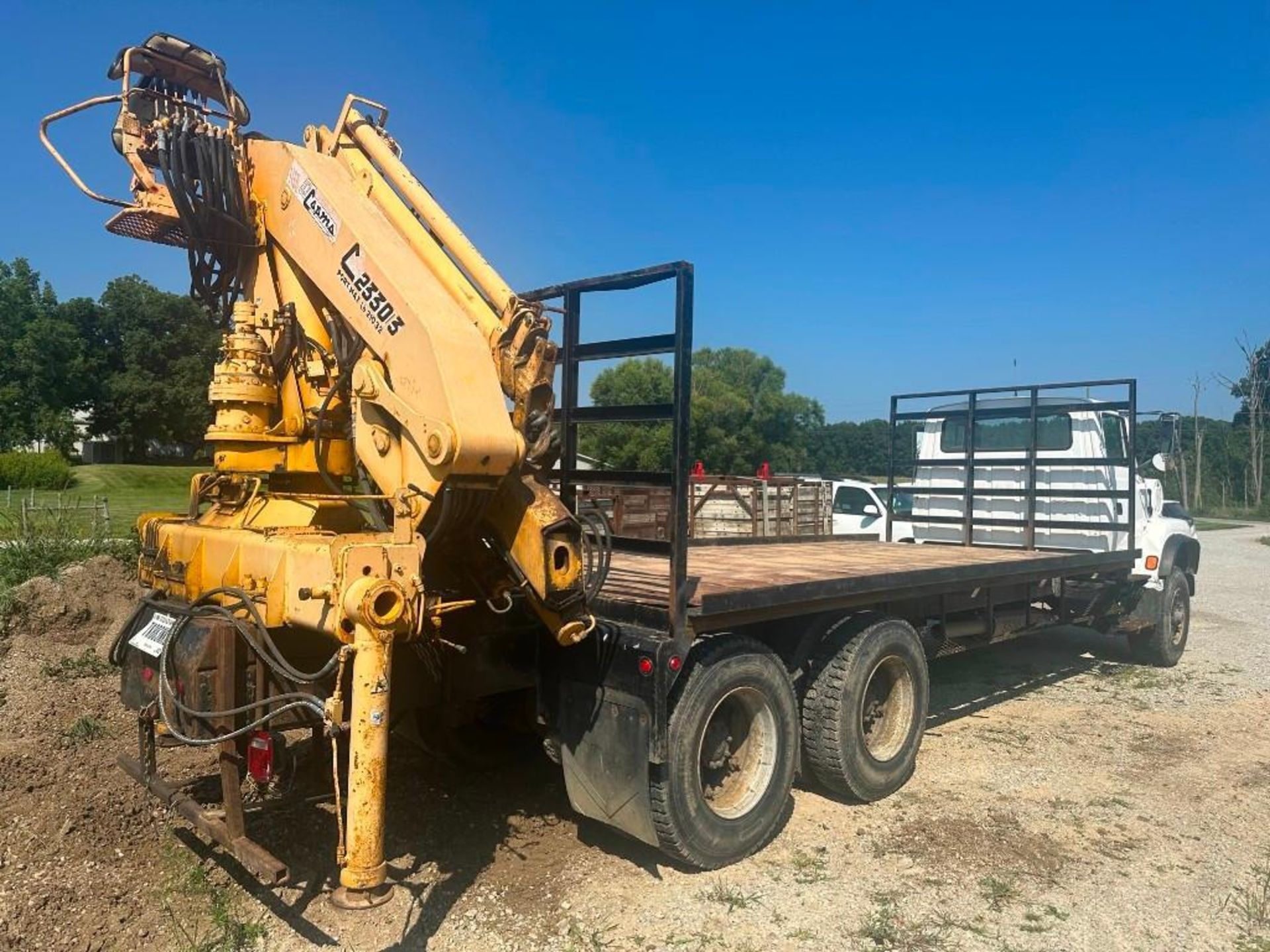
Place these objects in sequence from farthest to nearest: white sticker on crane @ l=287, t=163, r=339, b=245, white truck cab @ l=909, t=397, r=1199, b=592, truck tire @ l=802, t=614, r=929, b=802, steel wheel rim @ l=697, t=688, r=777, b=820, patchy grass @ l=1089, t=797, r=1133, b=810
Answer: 1. white truck cab @ l=909, t=397, r=1199, b=592
2. patchy grass @ l=1089, t=797, r=1133, b=810
3. truck tire @ l=802, t=614, r=929, b=802
4. steel wheel rim @ l=697, t=688, r=777, b=820
5. white sticker on crane @ l=287, t=163, r=339, b=245

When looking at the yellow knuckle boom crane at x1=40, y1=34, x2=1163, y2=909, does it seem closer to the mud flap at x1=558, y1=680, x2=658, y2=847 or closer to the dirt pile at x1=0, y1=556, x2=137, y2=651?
the mud flap at x1=558, y1=680, x2=658, y2=847

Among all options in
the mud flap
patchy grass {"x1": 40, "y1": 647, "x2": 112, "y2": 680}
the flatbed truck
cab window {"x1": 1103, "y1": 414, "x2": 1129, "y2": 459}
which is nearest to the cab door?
cab window {"x1": 1103, "y1": 414, "x2": 1129, "y2": 459}

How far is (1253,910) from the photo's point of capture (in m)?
4.05

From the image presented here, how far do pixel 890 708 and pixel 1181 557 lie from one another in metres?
5.68

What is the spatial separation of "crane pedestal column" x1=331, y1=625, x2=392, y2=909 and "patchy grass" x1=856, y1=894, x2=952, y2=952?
197cm

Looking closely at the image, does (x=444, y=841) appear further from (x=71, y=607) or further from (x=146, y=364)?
(x=146, y=364)

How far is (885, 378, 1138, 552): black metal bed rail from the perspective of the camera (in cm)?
854

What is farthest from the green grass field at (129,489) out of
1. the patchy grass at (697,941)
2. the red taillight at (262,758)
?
the patchy grass at (697,941)

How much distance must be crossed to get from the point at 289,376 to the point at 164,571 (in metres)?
1.13

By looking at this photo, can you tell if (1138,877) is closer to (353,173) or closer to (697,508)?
(353,173)

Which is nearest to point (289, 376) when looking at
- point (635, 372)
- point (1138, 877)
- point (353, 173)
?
point (353, 173)

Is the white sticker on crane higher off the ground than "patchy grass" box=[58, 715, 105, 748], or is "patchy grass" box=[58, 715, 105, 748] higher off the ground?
the white sticker on crane

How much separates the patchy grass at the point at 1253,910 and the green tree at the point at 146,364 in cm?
4657

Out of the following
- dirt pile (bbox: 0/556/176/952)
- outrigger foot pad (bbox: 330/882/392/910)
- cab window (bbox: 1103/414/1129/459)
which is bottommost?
dirt pile (bbox: 0/556/176/952)
